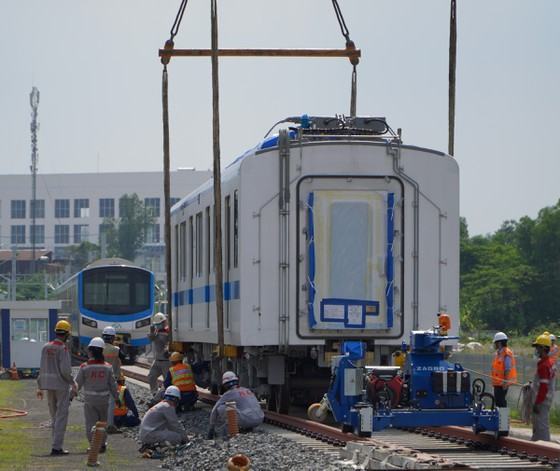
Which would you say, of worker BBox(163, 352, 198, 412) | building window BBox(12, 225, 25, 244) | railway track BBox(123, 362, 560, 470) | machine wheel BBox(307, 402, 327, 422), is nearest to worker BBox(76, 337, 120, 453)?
railway track BBox(123, 362, 560, 470)

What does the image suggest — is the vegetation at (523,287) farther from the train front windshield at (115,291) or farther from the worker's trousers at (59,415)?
the worker's trousers at (59,415)

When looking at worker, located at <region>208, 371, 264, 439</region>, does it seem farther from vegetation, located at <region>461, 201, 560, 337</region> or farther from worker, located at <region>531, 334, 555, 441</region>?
vegetation, located at <region>461, 201, 560, 337</region>

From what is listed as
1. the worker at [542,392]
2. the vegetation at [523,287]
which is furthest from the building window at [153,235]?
the worker at [542,392]

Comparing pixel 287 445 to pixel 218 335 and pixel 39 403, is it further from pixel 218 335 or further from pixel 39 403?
pixel 39 403

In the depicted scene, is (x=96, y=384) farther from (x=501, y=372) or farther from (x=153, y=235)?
(x=153, y=235)

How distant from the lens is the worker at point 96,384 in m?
18.8

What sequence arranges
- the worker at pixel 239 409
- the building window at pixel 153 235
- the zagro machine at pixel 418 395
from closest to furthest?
the zagro machine at pixel 418 395
the worker at pixel 239 409
the building window at pixel 153 235

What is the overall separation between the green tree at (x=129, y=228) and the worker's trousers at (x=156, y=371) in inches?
4401

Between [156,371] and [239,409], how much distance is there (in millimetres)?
9737

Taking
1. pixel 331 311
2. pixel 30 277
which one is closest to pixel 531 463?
pixel 331 311

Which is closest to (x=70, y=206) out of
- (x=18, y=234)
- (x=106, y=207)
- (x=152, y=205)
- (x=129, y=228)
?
(x=106, y=207)

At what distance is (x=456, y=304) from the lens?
20234 millimetres

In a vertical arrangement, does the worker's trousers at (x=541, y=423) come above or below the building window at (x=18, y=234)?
below

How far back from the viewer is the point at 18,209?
150750 mm
